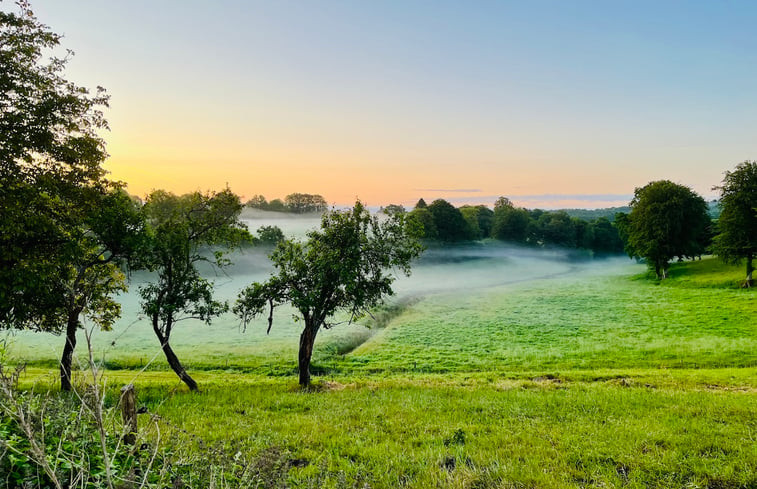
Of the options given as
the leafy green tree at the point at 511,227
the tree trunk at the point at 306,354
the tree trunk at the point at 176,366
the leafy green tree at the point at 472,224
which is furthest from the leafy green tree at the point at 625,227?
the tree trunk at the point at 176,366

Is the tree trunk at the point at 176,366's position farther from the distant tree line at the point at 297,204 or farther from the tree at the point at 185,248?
the distant tree line at the point at 297,204

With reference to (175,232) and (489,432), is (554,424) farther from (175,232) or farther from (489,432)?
(175,232)

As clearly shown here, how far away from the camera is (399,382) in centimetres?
2473

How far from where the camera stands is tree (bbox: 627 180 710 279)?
71688 millimetres

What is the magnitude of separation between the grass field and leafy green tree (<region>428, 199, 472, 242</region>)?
83.7m

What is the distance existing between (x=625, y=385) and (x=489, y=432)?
13.6m

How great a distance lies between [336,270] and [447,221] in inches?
4581

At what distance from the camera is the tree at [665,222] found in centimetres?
7169

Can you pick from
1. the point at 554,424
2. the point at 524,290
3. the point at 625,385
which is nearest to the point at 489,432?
the point at 554,424

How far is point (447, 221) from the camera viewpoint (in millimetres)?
136000

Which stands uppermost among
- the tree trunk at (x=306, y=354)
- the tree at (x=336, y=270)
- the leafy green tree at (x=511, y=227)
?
the leafy green tree at (x=511, y=227)

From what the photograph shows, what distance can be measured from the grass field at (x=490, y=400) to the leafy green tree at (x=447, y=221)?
8369cm

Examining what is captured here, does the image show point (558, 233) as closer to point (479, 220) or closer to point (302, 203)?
point (479, 220)

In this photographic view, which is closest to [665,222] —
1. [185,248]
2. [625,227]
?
[625,227]
